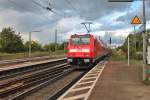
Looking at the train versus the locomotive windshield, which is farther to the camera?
the locomotive windshield

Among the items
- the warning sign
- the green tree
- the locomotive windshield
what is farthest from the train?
the green tree

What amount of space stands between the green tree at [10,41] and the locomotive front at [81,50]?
70976 mm

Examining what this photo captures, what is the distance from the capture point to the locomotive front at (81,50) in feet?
103

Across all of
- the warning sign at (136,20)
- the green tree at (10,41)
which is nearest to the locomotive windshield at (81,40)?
the warning sign at (136,20)

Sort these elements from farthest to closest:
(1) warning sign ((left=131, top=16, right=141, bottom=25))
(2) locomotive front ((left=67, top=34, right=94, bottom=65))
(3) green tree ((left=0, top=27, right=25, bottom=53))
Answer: (3) green tree ((left=0, top=27, right=25, bottom=53)), (2) locomotive front ((left=67, top=34, right=94, bottom=65)), (1) warning sign ((left=131, top=16, right=141, bottom=25))

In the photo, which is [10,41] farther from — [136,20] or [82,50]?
[136,20]

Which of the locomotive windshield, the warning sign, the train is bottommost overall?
the train

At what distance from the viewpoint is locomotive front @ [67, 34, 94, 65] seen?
31500mm

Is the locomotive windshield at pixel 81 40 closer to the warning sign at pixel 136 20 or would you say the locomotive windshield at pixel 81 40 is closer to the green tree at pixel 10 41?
the warning sign at pixel 136 20

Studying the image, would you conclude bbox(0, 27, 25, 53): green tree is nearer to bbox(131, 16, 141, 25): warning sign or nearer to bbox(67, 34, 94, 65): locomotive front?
bbox(67, 34, 94, 65): locomotive front

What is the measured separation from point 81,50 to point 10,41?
271ft

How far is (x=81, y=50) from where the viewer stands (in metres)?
32.0

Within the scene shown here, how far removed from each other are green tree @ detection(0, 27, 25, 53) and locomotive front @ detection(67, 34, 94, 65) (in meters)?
71.0

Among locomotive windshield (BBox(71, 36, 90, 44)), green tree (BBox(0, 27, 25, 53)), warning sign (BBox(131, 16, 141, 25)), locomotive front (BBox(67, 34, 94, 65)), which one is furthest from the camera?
green tree (BBox(0, 27, 25, 53))
